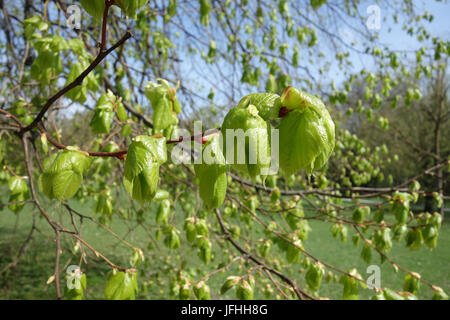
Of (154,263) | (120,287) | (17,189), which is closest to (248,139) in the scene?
(120,287)

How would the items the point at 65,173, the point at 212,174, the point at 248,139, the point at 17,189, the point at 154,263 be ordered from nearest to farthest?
the point at 248,139, the point at 212,174, the point at 65,173, the point at 17,189, the point at 154,263

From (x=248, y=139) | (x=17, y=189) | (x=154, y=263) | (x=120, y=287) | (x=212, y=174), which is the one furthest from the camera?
(x=154, y=263)

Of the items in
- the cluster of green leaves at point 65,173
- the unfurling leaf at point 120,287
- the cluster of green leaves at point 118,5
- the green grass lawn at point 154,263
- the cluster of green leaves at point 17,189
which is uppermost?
the cluster of green leaves at point 118,5

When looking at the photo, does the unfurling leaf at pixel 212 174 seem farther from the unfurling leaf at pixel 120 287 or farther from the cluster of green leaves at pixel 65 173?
the unfurling leaf at pixel 120 287

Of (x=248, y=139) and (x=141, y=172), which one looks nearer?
(x=248, y=139)

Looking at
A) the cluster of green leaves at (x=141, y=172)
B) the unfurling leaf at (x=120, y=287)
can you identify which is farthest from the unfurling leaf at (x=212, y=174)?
the unfurling leaf at (x=120, y=287)

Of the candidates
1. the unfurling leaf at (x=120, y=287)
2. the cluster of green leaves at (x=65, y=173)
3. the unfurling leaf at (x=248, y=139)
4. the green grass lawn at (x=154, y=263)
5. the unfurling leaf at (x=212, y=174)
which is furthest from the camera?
the green grass lawn at (x=154, y=263)

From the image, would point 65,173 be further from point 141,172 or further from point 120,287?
point 120,287

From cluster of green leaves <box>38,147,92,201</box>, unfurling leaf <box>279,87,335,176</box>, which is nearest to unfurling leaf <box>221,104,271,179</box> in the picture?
unfurling leaf <box>279,87,335,176</box>

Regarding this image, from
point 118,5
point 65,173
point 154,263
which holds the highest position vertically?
point 118,5

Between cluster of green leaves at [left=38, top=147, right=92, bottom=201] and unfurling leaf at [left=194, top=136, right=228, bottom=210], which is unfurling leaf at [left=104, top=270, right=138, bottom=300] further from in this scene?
unfurling leaf at [left=194, top=136, right=228, bottom=210]
